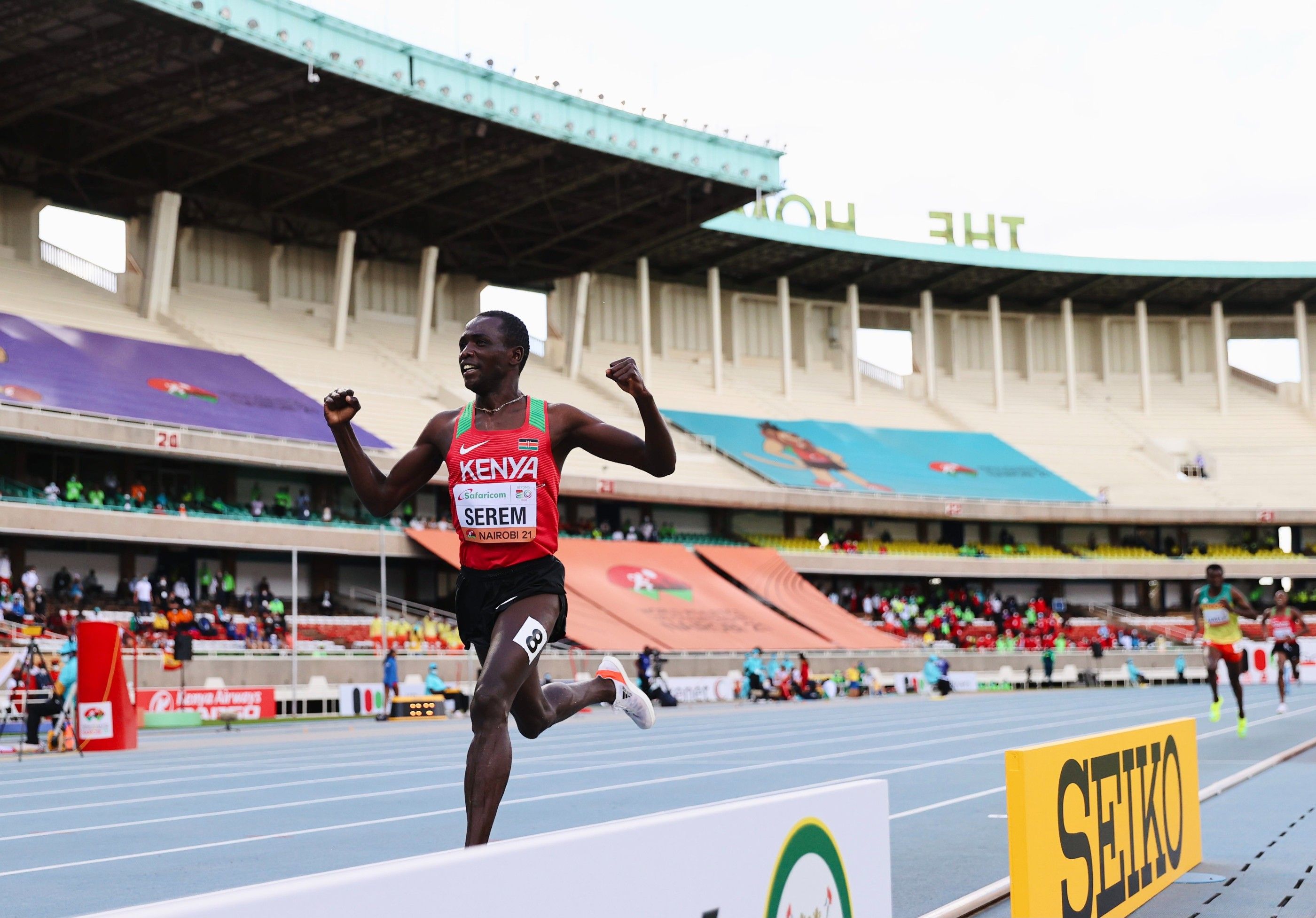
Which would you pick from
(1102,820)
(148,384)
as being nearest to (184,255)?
(148,384)

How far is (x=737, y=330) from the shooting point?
234 ft

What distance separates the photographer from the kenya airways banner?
95.5 ft

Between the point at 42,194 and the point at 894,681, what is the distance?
3304 centimetres

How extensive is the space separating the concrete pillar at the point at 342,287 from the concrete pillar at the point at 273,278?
279cm

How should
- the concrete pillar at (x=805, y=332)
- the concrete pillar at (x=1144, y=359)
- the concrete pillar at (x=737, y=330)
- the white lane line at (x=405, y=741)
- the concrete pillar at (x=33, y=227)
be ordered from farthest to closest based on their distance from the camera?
the concrete pillar at (x=1144, y=359) < the concrete pillar at (x=805, y=332) < the concrete pillar at (x=737, y=330) < the concrete pillar at (x=33, y=227) < the white lane line at (x=405, y=741)

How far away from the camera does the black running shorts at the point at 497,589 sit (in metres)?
5.96

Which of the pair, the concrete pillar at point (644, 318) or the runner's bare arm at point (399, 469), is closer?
the runner's bare arm at point (399, 469)

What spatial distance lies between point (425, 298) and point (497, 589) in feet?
170

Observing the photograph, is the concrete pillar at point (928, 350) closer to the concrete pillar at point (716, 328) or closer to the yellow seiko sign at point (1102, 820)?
the concrete pillar at point (716, 328)

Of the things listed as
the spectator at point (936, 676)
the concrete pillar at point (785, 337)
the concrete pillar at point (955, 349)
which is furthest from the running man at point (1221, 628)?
the concrete pillar at point (955, 349)

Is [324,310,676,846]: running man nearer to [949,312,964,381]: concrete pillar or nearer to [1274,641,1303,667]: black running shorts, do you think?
[1274,641,1303,667]: black running shorts

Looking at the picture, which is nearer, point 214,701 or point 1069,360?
point 214,701

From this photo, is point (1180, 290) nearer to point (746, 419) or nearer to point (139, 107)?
point (746, 419)

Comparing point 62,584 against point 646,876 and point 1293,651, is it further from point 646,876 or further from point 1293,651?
point 646,876
